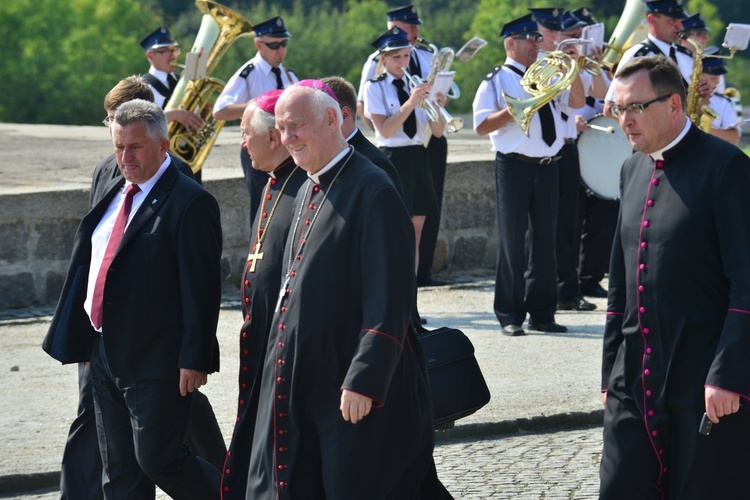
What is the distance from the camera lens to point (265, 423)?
480cm

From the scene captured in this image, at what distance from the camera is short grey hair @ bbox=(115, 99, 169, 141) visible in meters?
5.46

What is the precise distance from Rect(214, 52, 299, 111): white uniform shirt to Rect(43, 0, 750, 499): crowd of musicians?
3.72 metres

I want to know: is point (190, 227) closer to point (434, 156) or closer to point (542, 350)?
point (542, 350)

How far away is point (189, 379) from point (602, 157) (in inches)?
233

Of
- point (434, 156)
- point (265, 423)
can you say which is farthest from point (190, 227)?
point (434, 156)

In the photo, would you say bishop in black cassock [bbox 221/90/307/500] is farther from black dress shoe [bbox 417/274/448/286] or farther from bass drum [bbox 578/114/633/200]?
black dress shoe [bbox 417/274/448/286]

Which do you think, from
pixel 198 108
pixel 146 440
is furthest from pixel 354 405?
pixel 198 108

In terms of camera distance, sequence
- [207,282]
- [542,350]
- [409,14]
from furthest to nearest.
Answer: [409,14] < [542,350] < [207,282]

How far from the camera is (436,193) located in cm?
1089

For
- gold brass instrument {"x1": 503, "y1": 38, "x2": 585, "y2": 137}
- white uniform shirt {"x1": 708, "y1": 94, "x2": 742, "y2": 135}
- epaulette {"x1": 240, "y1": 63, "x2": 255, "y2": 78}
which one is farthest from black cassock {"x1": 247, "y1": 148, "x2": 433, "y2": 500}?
white uniform shirt {"x1": 708, "y1": 94, "x2": 742, "y2": 135}

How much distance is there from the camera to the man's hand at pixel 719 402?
4.50 m

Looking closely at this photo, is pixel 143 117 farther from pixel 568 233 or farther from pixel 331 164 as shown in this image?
pixel 568 233

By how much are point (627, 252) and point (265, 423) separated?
131 cm

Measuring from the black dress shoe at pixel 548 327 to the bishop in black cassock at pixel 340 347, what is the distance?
15.7 feet
